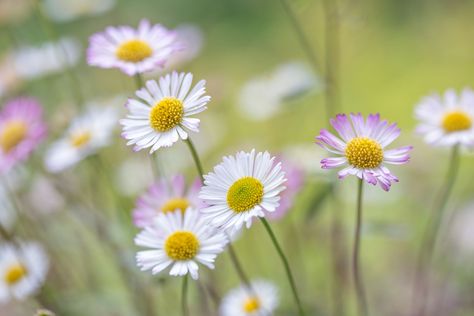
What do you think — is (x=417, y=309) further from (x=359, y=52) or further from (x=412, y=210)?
(x=359, y=52)

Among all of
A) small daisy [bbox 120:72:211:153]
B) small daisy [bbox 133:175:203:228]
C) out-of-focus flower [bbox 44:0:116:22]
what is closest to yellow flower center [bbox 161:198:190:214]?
small daisy [bbox 133:175:203:228]

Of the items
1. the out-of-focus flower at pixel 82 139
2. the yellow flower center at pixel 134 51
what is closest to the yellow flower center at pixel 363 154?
the yellow flower center at pixel 134 51

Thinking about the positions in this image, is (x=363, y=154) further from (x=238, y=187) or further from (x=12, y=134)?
(x=12, y=134)

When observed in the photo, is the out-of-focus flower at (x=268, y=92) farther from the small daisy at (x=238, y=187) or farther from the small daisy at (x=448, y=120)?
the small daisy at (x=238, y=187)

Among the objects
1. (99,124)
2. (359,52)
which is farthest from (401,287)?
(359,52)

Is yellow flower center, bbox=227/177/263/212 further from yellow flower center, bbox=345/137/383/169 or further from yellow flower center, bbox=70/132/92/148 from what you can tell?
yellow flower center, bbox=70/132/92/148

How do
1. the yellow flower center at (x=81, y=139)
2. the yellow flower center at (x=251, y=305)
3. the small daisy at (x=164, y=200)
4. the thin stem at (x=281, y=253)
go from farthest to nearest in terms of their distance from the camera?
the yellow flower center at (x=81, y=139) → the yellow flower center at (x=251, y=305) → the small daisy at (x=164, y=200) → the thin stem at (x=281, y=253)

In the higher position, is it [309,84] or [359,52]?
[359,52]
